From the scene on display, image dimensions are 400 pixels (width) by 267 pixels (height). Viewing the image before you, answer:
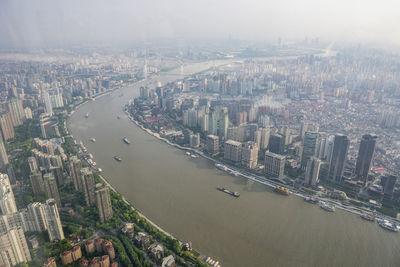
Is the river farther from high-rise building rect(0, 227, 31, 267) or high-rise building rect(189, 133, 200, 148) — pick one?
high-rise building rect(0, 227, 31, 267)

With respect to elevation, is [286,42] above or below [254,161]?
above

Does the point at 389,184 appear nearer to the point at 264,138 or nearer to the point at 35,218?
the point at 264,138

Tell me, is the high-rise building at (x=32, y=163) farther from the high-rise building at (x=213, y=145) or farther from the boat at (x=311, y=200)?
the boat at (x=311, y=200)

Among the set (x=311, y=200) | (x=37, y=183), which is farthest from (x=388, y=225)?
(x=37, y=183)

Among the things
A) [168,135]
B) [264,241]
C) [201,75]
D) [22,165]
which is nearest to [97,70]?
[201,75]

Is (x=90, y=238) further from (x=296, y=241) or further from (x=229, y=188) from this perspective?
(x=296, y=241)

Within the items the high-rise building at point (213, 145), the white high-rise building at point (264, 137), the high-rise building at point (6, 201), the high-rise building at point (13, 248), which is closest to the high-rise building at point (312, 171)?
the white high-rise building at point (264, 137)
